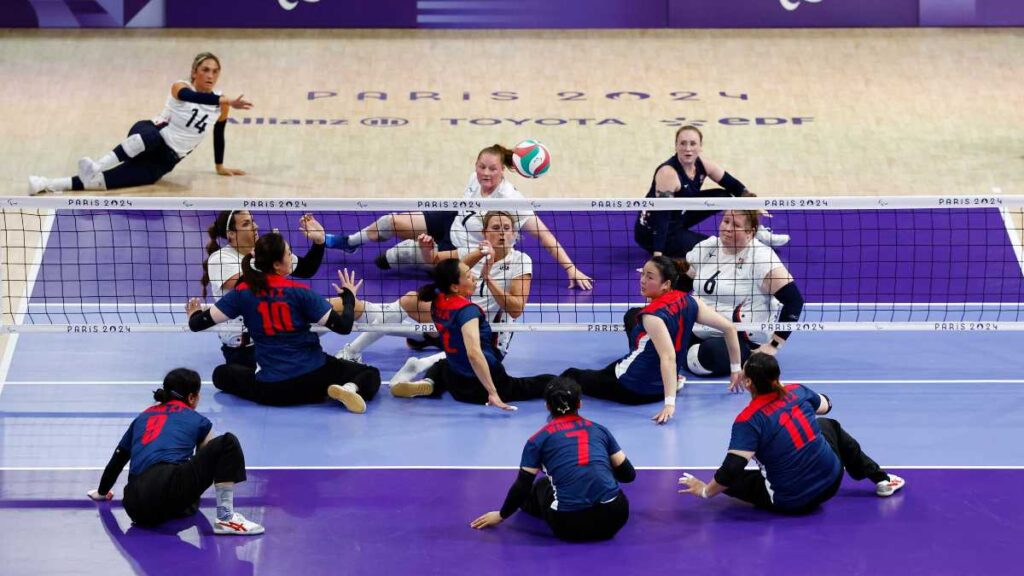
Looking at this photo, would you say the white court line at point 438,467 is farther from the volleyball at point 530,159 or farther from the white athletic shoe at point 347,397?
the volleyball at point 530,159

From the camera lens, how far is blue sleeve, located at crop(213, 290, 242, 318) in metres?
10.7

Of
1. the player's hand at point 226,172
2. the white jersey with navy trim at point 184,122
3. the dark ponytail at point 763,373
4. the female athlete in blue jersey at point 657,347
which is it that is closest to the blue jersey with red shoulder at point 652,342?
the female athlete in blue jersey at point 657,347

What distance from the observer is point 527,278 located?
473 inches

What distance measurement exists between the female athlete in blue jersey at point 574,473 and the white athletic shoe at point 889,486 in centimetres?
174

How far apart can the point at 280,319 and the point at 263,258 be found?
0.45 m

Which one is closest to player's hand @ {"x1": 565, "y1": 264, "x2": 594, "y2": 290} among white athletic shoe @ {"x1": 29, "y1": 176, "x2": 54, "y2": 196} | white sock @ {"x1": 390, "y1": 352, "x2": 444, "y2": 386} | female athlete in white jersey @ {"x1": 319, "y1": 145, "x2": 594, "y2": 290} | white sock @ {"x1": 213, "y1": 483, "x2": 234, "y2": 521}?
female athlete in white jersey @ {"x1": 319, "y1": 145, "x2": 594, "y2": 290}

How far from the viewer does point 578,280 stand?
538 inches

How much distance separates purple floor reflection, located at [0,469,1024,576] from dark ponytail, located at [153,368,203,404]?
30.2 inches

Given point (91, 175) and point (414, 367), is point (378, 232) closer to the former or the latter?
point (414, 367)

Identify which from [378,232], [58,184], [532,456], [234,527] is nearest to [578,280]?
[378,232]

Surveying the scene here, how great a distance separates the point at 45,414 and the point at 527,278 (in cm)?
379

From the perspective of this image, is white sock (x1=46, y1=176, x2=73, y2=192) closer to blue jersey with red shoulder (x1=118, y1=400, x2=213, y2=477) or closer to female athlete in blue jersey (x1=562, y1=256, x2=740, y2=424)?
female athlete in blue jersey (x1=562, y1=256, x2=740, y2=424)

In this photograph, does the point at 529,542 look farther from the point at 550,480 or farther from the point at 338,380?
the point at 338,380

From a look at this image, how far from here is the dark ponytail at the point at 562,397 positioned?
9000 mm
